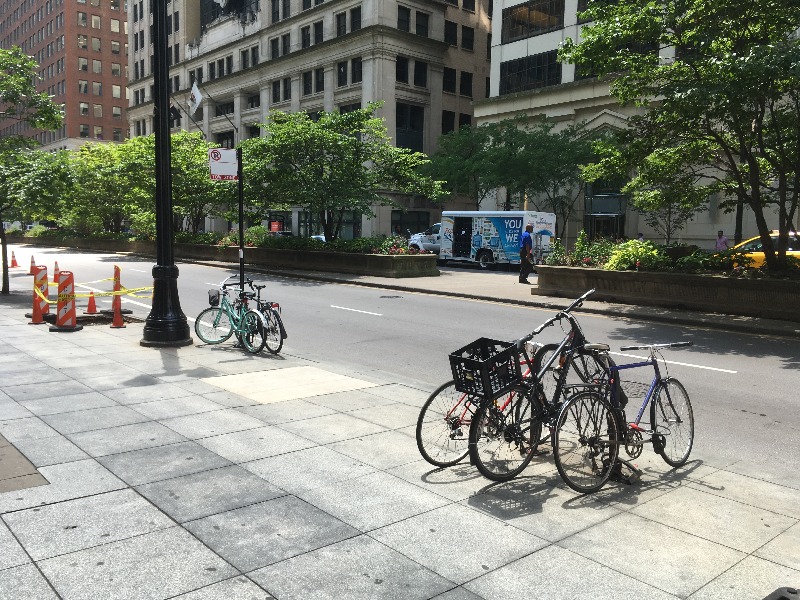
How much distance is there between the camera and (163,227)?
35.9 feet

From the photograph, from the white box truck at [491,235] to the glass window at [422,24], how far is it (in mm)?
23822

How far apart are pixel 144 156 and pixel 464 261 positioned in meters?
19.6

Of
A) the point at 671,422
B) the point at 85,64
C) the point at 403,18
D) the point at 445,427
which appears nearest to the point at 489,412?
the point at 445,427

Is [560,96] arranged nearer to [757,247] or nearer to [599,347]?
[757,247]

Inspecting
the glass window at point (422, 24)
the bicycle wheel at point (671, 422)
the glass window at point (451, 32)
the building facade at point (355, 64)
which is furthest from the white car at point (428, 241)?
the bicycle wheel at point (671, 422)

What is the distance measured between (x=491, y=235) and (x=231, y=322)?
26431 millimetres

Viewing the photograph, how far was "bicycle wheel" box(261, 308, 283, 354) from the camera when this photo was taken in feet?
35.2

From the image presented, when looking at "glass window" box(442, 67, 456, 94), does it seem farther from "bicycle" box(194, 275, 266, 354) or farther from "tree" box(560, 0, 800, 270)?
"bicycle" box(194, 275, 266, 354)

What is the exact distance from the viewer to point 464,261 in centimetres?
3844

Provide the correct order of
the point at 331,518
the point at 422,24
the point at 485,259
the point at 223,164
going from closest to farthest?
the point at 331,518
the point at 223,164
the point at 485,259
the point at 422,24

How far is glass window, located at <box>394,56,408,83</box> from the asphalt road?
35846 mm

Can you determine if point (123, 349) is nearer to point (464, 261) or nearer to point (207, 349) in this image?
point (207, 349)

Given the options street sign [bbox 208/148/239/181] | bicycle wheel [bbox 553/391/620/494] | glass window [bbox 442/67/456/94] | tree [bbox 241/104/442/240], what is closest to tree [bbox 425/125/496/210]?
tree [bbox 241/104/442/240]

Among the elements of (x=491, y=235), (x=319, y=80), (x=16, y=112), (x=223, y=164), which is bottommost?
(x=491, y=235)
